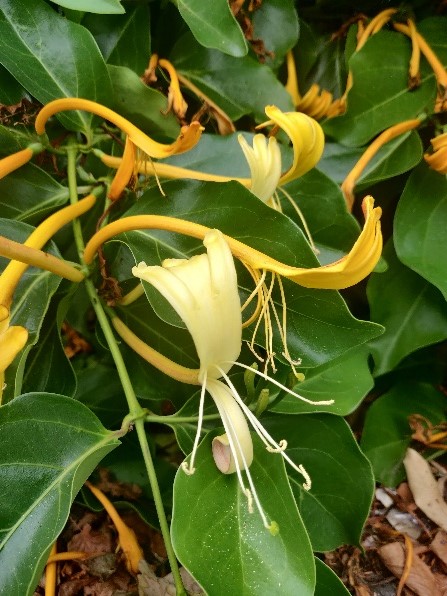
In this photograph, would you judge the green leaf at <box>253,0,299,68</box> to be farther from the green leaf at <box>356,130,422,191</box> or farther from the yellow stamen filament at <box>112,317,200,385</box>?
the yellow stamen filament at <box>112,317,200,385</box>

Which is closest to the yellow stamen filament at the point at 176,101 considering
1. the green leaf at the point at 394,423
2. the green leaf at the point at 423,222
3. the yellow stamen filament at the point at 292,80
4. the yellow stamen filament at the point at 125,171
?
the yellow stamen filament at the point at 125,171

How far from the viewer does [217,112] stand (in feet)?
2.81

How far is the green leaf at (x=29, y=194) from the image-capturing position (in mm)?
790

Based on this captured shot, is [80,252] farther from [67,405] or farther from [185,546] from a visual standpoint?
[185,546]

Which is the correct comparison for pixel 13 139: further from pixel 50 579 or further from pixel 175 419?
pixel 50 579

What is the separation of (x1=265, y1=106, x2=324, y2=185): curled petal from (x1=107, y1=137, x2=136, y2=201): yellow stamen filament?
0.47 ft

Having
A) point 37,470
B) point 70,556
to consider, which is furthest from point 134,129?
point 70,556

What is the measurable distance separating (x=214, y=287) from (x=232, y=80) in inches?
20.9

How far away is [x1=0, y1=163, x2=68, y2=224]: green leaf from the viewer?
790mm

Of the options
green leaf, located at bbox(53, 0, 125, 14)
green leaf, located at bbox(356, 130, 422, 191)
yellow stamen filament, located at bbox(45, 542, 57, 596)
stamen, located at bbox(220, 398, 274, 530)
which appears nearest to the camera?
stamen, located at bbox(220, 398, 274, 530)

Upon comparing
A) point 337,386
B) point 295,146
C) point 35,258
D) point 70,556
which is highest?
point 295,146

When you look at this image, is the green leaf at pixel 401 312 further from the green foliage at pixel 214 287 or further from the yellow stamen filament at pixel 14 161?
the yellow stamen filament at pixel 14 161

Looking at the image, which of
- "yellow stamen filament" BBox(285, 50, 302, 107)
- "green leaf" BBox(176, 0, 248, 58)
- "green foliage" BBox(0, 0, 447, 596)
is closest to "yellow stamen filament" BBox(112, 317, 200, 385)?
"green foliage" BBox(0, 0, 447, 596)

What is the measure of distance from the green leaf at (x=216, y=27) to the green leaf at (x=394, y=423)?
0.54m
